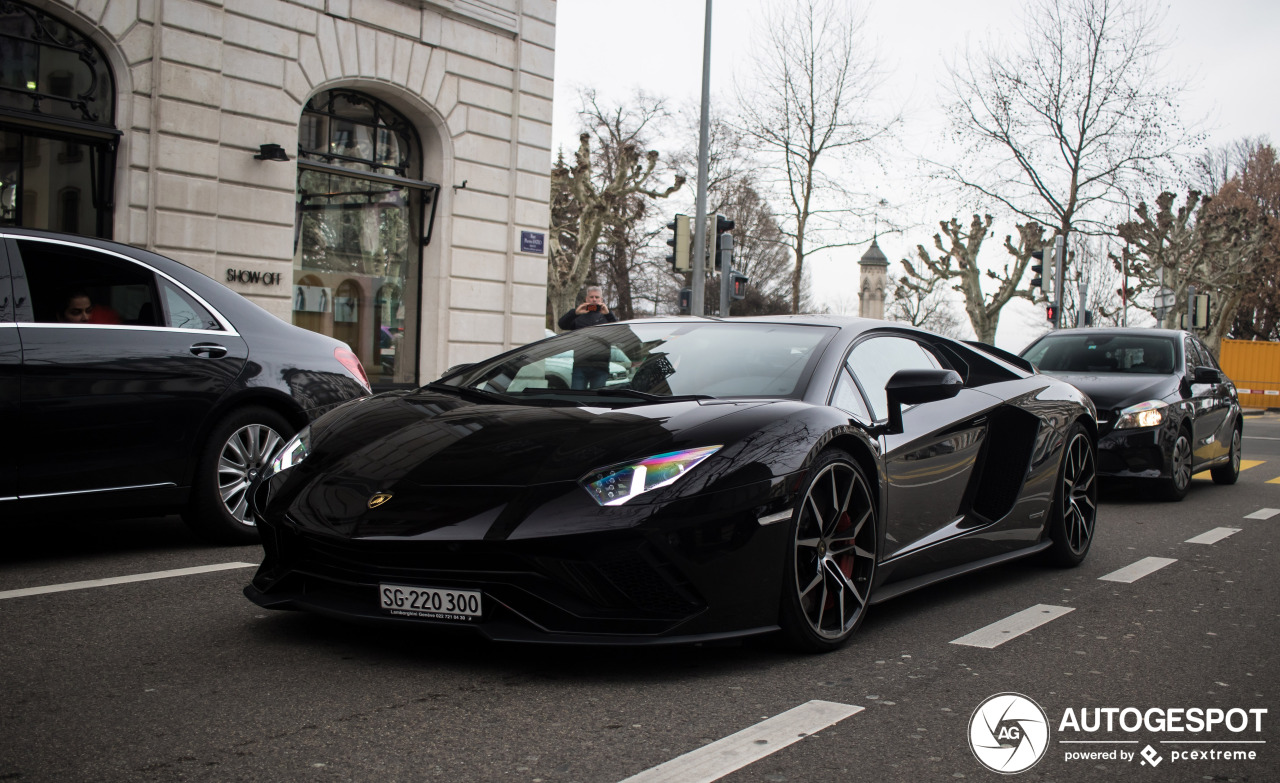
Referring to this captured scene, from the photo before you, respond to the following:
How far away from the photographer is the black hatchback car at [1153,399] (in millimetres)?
9766

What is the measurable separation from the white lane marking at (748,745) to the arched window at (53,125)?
38.0 ft

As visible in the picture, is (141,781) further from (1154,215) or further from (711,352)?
(1154,215)

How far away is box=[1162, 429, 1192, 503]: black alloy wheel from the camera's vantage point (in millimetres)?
9844

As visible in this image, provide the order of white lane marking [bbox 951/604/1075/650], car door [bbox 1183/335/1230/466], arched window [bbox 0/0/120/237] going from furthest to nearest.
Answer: arched window [bbox 0/0/120/237]
car door [bbox 1183/335/1230/466]
white lane marking [bbox 951/604/1075/650]

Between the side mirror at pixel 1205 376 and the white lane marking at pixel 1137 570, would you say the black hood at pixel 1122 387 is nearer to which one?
the side mirror at pixel 1205 376

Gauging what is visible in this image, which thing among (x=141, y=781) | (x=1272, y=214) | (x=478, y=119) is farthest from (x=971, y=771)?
(x=1272, y=214)

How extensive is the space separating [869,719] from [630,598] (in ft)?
2.53

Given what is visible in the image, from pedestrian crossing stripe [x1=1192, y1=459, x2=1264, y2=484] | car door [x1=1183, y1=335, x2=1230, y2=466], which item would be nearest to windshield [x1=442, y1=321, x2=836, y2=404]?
car door [x1=1183, y1=335, x2=1230, y2=466]

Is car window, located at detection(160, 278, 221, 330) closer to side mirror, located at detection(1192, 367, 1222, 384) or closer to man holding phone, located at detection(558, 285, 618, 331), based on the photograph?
man holding phone, located at detection(558, 285, 618, 331)

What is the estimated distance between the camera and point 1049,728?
3.50m

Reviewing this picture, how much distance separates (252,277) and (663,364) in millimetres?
10894

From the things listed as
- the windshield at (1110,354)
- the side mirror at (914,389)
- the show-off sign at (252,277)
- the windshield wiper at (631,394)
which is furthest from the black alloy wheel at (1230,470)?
the show-off sign at (252,277)

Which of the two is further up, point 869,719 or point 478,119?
point 478,119

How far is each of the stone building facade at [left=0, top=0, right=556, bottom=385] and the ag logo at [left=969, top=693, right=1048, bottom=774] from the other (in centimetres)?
1168
